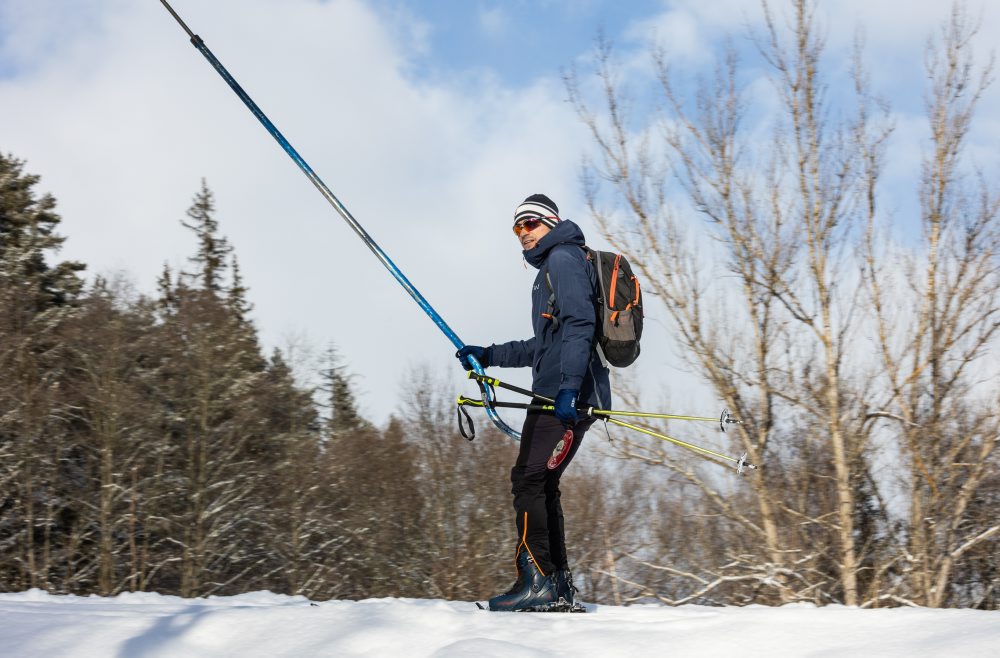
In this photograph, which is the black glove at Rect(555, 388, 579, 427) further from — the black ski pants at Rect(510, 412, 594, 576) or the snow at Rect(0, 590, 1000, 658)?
the snow at Rect(0, 590, 1000, 658)

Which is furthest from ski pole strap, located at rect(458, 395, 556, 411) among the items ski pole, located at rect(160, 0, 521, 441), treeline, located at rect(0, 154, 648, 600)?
treeline, located at rect(0, 154, 648, 600)

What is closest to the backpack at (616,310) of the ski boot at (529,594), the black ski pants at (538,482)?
the black ski pants at (538,482)

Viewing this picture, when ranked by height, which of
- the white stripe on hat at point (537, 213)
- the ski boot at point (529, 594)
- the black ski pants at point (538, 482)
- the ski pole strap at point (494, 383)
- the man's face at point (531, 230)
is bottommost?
the ski boot at point (529, 594)

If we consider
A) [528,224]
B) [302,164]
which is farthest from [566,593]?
[302,164]

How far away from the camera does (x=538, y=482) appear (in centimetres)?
422

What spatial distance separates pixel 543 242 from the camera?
167 inches

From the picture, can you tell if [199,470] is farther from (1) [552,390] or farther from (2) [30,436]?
(1) [552,390]

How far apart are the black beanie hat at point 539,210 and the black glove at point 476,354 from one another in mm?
813

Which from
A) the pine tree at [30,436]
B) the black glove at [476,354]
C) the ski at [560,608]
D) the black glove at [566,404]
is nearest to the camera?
the black glove at [566,404]

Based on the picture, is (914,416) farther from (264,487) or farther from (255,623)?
(264,487)

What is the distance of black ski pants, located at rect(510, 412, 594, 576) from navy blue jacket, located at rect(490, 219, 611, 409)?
0.16 metres

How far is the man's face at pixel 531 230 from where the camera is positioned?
4402 millimetres

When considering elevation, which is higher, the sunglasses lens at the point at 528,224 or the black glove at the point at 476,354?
the sunglasses lens at the point at 528,224

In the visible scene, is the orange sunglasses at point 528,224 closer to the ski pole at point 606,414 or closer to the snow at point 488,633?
the ski pole at point 606,414
